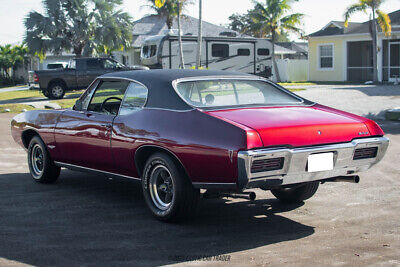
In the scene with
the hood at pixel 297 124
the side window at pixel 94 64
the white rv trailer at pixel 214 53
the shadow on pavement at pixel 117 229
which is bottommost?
the shadow on pavement at pixel 117 229

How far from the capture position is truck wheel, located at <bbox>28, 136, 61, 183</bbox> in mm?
7316

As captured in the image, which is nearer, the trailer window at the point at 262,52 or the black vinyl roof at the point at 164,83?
the black vinyl roof at the point at 164,83

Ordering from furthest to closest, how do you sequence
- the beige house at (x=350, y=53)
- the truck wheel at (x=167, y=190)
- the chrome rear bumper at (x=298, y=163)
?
the beige house at (x=350, y=53) < the truck wheel at (x=167, y=190) < the chrome rear bumper at (x=298, y=163)

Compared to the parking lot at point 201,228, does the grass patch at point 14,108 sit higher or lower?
higher

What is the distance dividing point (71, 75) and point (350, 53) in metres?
18.8

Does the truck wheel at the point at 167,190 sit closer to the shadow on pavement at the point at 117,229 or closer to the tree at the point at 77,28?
the shadow on pavement at the point at 117,229

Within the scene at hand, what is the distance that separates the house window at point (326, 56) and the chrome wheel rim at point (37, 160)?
30894 mm

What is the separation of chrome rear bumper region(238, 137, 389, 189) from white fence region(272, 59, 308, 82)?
32.7 meters

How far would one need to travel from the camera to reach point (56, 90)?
25.2 m

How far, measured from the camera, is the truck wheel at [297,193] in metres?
6.20

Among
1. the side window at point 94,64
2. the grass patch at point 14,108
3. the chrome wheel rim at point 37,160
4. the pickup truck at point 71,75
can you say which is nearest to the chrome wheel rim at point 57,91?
the pickup truck at point 71,75

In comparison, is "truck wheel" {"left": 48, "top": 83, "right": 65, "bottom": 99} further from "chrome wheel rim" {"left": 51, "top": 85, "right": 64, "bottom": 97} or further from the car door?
the car door

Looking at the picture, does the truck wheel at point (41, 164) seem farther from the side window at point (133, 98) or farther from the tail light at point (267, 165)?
the tail light at point (267, 165)

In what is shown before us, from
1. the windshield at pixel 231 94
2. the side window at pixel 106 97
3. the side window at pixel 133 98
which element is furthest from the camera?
the side window at pixel 106 97
